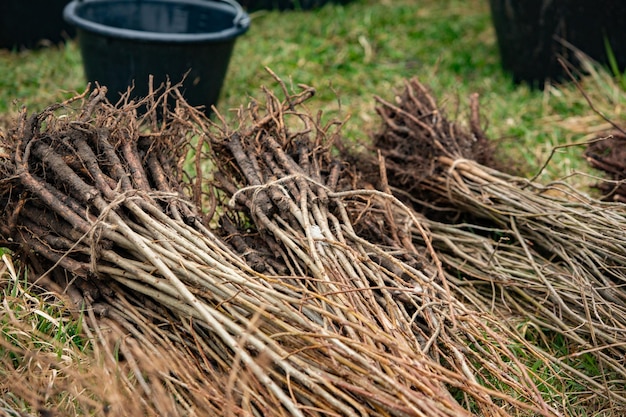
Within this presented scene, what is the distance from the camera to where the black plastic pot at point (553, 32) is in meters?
3.98

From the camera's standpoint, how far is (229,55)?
3.64m

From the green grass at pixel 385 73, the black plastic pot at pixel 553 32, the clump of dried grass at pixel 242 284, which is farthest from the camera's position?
the black plastic pot at pixel 553 32

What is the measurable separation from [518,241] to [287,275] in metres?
0.94

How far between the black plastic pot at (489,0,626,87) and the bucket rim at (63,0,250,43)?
5.40 feet

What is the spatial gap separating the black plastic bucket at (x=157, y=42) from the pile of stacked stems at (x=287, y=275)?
1.28 metres

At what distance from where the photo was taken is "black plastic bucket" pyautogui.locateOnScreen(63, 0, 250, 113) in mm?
3354

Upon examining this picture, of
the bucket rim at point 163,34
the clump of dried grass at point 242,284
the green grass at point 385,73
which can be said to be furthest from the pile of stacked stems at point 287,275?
the bucket rim at point 163,34

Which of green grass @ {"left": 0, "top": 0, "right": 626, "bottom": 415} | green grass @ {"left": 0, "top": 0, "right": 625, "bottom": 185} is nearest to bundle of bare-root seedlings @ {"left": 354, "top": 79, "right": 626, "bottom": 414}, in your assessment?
green grass @ {"left": 0, "top": 0, "right": 626, "bottom": 415}

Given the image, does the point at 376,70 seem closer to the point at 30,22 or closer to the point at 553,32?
the point at 553,32

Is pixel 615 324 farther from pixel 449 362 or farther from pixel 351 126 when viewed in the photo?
pixel 351 126

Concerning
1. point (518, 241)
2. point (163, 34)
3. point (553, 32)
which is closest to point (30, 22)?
point (163, 34)

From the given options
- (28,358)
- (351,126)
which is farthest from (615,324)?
(351,126)

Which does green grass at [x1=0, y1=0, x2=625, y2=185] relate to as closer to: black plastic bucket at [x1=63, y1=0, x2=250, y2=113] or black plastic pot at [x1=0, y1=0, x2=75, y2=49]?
black plastic pot at [x1=0, y1=0, x2=75, y2=49]

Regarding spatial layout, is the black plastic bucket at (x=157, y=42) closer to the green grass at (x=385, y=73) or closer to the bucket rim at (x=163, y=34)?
the bucket rim at (x=163, y=34)
